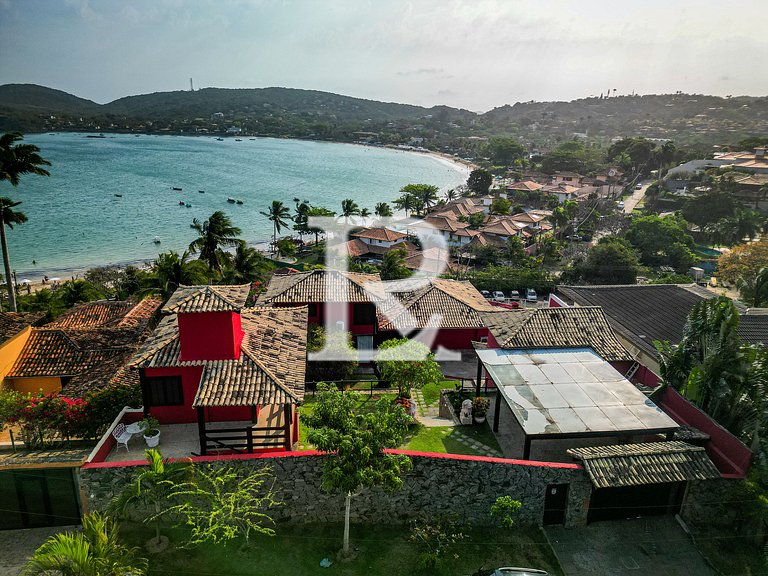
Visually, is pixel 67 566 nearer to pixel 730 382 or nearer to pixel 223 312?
pixel 223 312

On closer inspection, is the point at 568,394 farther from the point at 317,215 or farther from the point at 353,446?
the point at 317,215

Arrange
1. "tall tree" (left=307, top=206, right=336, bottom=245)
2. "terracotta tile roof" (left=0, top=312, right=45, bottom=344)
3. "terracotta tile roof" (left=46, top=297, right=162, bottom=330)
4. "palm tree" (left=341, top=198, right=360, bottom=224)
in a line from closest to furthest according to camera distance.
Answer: "terracotta tile roof" (left=0, top=312, right=45, bottom=344), "terracotta tile roof" (left=46, top=297, right=162, bottom=330), "tall tree" (left=307, top=206, right=336, bottom=245), "palm tree" (left=341, top=198, right=360, bottom=224)

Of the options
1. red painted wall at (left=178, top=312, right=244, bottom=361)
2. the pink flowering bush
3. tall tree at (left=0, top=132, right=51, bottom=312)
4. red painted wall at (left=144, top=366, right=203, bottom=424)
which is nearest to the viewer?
Answer: the pink flowering bush

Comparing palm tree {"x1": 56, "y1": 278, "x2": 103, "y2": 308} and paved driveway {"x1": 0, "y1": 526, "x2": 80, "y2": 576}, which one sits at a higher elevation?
paved driveway {"x1": 0, "y1": 526, "x2": 80, "y2": 576}

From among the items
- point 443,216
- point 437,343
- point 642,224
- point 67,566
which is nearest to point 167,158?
point 443,216

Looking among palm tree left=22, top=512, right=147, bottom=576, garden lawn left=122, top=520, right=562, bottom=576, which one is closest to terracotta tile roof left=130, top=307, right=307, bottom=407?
garden lawn left=122, top=520, right=562, bottom=576

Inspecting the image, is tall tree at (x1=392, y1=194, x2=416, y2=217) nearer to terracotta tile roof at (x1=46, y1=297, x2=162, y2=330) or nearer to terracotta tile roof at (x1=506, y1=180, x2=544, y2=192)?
terracotta tile roof at (x1=506, y1=180, x2=544, y2=192)

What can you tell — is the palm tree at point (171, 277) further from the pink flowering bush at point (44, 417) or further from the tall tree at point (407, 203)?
the tall tree at point (407, 203)
